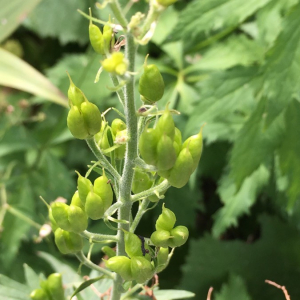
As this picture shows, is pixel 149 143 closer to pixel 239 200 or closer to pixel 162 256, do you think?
pixel 162 256

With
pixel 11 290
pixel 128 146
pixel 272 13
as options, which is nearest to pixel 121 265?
pixel 128 146

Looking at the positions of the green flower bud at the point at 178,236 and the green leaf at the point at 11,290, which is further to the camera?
the green leaf at the point at 11,290

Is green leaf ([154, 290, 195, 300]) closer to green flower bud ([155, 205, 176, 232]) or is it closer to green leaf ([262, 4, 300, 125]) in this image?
green flower bud ([155, 205, 176, 232])

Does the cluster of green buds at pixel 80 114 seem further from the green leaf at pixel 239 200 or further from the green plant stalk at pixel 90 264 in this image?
the green leaf at pixel 239 200

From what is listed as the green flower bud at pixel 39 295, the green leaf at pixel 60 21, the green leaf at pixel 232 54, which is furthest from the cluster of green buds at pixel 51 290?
the green leaf at pixel 60 21

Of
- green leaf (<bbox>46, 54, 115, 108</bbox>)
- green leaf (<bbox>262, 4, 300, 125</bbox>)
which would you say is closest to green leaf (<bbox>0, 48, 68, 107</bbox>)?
green leaf (<bbox>46, 54, 115, 108</bbox>)

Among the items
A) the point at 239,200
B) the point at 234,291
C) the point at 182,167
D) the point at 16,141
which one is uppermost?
the point at 182,167

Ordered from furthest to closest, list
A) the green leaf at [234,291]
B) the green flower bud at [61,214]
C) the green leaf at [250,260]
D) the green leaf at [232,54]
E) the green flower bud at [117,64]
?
the green leaf at [250,260] < the green leaf at [232,54] < the green leaf at [234,291] < the green flower bud at [61,214] < the green flower bud at [117,64]

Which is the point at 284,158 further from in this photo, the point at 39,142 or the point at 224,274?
the point at 39,142
